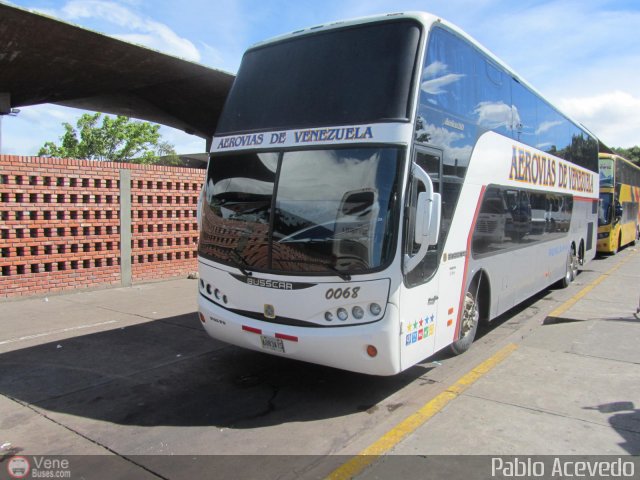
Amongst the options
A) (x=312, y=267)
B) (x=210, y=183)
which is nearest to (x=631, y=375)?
(x=312, y=267)

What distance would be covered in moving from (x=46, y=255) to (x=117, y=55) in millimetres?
4627

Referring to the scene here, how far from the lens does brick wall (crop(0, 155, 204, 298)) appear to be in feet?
29.9

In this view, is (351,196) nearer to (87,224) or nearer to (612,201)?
(87,224)

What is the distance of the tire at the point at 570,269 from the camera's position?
39.0 feet

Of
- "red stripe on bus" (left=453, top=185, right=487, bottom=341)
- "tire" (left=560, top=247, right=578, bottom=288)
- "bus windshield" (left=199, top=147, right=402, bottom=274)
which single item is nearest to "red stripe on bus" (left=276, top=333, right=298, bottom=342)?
"bus windshield" (left=199, top=147, right=402, bottom=274)

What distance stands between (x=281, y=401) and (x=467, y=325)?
9.09 ft

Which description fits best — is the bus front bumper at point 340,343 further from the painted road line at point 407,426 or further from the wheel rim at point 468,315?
the wheel rim at point 468,315

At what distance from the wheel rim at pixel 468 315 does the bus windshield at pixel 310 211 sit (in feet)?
8.02

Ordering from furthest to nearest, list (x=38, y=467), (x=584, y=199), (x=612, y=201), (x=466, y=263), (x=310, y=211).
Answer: (x=612, y=201), (x=584, y=199), (x=466, y=263), (x=310, y=211), (x=38, y=467)

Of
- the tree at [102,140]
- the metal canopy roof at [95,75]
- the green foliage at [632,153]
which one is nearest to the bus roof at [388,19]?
the metal canopy roof at [95,75]

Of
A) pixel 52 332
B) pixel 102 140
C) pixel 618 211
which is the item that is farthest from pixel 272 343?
pixel 102 140

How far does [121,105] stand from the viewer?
15961 millimetres

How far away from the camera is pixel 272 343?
479 cm

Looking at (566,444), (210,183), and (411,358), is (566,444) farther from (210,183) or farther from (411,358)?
(210,183)
